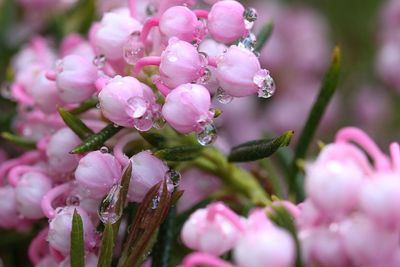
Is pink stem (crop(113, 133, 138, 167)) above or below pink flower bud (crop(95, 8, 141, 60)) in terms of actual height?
below

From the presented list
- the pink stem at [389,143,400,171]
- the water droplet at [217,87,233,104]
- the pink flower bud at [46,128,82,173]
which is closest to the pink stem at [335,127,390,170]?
the pink stem at [389,143,400,171]

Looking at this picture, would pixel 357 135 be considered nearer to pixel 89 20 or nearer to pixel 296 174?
pixel 296 174

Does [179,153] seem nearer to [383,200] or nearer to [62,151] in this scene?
[62,151]

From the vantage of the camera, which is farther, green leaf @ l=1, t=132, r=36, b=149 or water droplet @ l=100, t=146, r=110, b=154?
green leaf @ l=1, t=132, r=36, b=149

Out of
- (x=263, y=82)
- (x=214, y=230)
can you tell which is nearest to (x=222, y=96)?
(x=263, y=82)

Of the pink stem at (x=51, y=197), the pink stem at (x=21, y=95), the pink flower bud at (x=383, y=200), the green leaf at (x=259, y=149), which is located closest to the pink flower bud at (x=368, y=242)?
the pink flower bud at (x=383, y=200)

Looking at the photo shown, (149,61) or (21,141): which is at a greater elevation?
(149,61)

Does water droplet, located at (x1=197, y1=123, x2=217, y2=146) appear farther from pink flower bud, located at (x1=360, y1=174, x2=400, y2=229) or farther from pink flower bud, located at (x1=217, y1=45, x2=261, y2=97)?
pink flower bud, located at (x1=360, y1=174, x2=400, y2=229)
